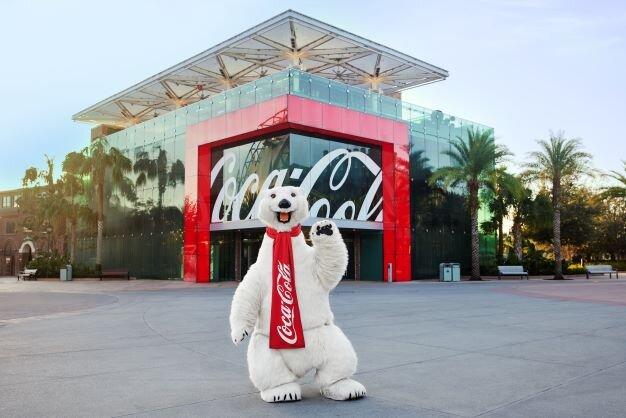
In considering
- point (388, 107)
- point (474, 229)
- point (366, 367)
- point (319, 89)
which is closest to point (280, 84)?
point (319, 89)

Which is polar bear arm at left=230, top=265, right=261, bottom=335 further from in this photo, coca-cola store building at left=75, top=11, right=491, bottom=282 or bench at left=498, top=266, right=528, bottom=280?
bench at left=498, top=266, right=528, bottom=280

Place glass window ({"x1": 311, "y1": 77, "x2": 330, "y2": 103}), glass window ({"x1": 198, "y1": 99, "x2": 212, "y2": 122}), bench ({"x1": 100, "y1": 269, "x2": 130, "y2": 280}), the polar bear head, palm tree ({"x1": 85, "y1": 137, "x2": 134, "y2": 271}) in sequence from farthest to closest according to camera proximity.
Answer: palm tree ({"x1": 85, "y1": 137, "x2": 134, "y2": 271}), bench ({"x1": 100, "y1": 269, "x2": 130, "y2": 280}), glass window ({"x1": 198, "y1": 99, "x2": 212, "y2": 122}), glass window ({"x1": 311, "y1": 77, "x2": 330, "y2": 103}), the polar bear head

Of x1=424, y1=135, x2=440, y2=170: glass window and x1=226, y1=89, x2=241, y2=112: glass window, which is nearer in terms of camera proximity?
x1=226, y1=89, x2=241, y2=112: glass window

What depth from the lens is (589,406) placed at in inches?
167

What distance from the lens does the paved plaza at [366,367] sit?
4.29 metres

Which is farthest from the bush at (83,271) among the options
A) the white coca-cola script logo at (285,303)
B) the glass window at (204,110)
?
the white coca-cola script logo at (285,303)

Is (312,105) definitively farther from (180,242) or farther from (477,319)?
(477,319)

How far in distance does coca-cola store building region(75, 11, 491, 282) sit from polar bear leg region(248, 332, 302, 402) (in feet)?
65.5

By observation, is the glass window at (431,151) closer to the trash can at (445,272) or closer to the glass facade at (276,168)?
the glass facade at (276,168)

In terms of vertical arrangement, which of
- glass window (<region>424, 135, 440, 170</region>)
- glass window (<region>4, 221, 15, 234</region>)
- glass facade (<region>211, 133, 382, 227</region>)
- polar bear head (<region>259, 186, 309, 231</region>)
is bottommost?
polar bear head (<region>259, 186, 309, 231</region>)

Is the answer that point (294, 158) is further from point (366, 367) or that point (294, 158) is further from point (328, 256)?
point (328, 256)

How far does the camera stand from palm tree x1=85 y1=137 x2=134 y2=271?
1380 inches

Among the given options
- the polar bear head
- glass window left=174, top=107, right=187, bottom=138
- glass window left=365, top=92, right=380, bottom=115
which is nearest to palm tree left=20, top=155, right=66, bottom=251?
glass window left=174, top=107, right=187, bottom=138

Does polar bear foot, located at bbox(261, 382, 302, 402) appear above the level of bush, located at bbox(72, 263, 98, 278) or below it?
above
